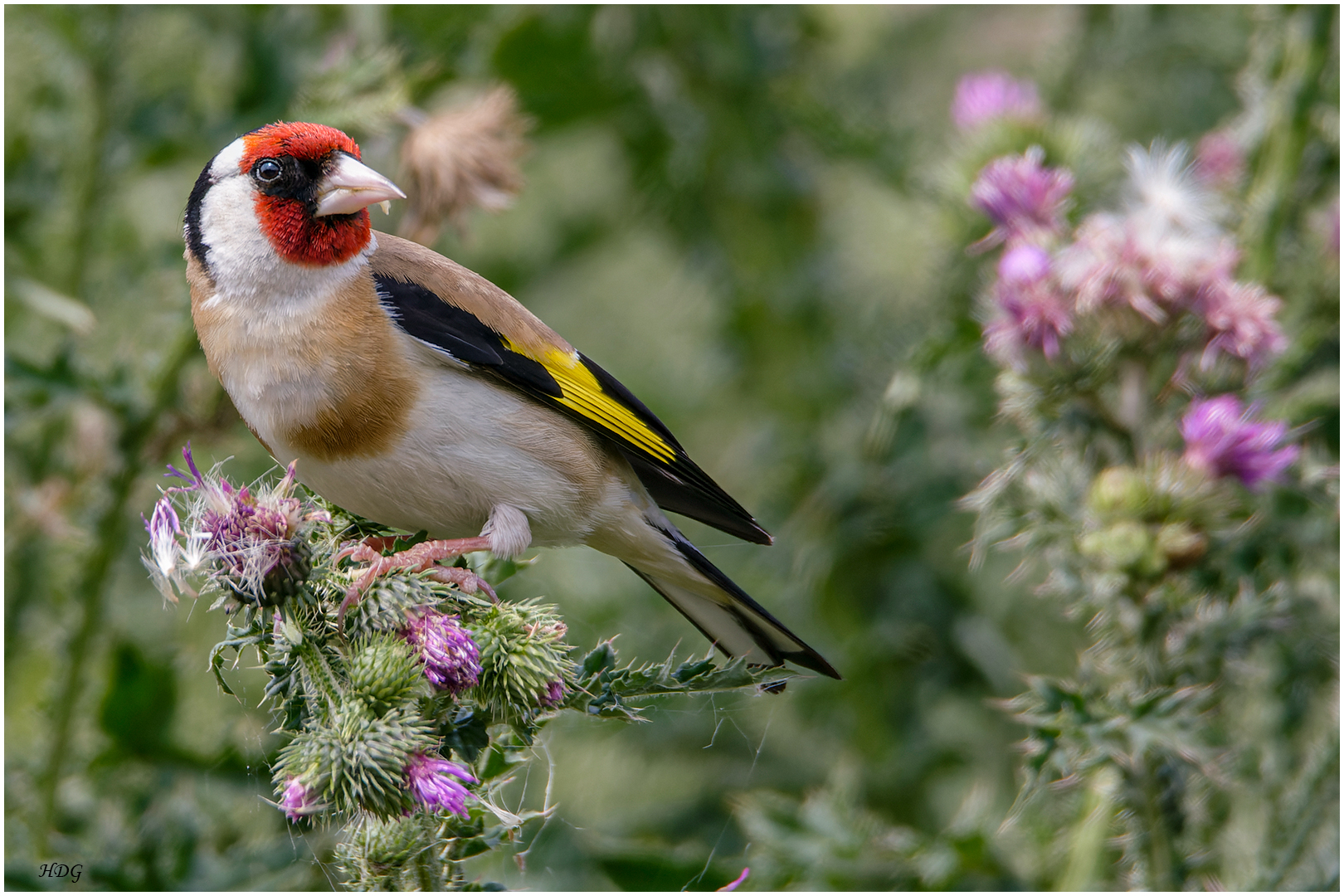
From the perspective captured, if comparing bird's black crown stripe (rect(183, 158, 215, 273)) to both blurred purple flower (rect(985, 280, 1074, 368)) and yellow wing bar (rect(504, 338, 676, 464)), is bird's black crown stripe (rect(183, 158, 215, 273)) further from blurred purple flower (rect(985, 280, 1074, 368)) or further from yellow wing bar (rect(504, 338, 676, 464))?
blurred purple flower (rect(985, 280, 1074, 368))

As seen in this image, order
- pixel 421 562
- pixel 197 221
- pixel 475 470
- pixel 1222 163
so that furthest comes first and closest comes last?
1. pixel 1222 163
2. pixel 197 221
3. pixel 475 470
4. pixel 421 562

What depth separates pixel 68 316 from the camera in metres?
2.62

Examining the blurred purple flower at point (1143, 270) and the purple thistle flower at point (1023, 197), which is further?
the purple thistle flower at point (1023, 197)

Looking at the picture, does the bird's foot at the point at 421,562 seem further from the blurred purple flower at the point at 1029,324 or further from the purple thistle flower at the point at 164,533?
the blurred purple flower at the point at 1029,324

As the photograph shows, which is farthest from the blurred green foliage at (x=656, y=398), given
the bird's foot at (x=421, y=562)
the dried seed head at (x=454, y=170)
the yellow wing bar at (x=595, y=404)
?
the yellow wing bar at (x=595, y=404)

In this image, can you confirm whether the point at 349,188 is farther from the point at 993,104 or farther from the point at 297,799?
the point at 993,104

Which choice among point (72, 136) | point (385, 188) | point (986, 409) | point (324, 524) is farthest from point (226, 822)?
point (986, 409)

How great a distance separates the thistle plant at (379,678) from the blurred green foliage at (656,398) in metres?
0.42

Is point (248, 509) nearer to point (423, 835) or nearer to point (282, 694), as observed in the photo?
point (282, 694)

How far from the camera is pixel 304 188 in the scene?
2311mm

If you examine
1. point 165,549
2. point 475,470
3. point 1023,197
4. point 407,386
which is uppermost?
point 1023,197

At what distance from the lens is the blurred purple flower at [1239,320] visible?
8.59 ft

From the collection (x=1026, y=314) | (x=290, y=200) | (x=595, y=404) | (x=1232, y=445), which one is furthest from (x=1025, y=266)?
(x=290, y=200)

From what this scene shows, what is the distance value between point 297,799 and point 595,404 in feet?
3.58
